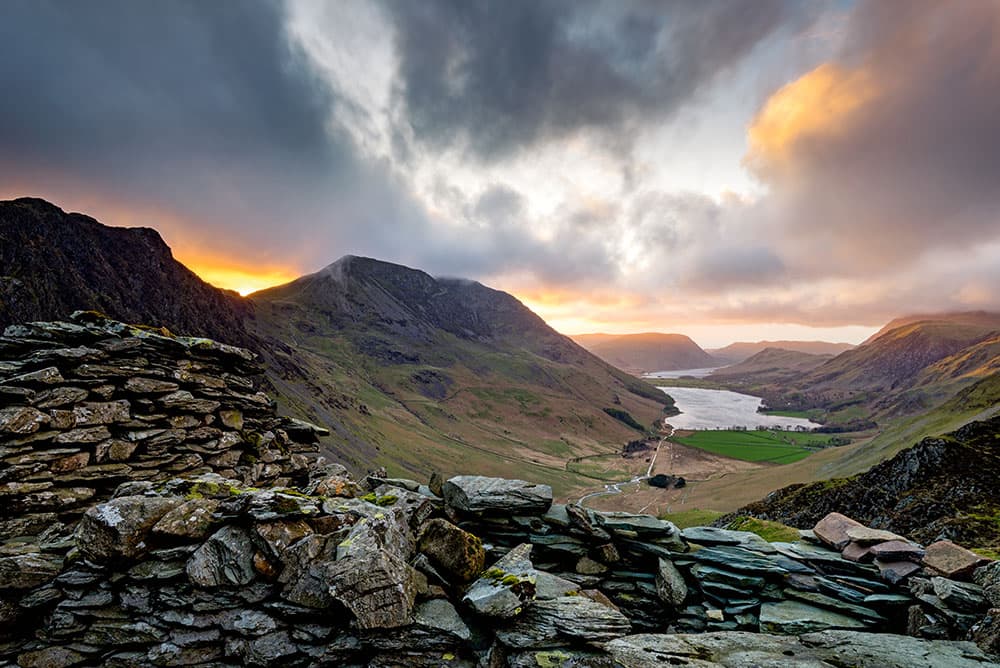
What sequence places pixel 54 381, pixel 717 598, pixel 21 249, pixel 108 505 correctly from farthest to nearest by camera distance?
1. pixel 21 249
2. pixel 54 381
3. pixel 717 598
4. pixel 108 505

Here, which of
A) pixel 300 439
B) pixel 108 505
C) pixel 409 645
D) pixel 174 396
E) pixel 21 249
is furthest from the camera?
pixel 21 249

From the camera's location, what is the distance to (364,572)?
1287 cm

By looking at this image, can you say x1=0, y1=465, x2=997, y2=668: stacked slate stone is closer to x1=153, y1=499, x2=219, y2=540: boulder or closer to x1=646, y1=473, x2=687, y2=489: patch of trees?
x1=153, y1=499, x2=219, y2=540: boulder

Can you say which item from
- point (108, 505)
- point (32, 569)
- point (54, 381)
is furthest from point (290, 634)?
point (54, 381)

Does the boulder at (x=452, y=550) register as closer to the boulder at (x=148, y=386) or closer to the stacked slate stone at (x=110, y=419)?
the stacked slate stone at (x=110, y=419)

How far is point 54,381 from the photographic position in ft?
57.8

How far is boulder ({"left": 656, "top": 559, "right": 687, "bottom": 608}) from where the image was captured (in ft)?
54.1

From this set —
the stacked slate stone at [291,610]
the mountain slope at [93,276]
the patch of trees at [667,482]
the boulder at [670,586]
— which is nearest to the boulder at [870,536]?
the stacked slate stone at [291,610]

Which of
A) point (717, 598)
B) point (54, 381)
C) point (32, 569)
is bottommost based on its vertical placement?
point (717, 598)

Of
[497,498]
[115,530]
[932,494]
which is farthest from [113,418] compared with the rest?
[932,494]

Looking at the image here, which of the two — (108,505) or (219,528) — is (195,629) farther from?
(108,505)

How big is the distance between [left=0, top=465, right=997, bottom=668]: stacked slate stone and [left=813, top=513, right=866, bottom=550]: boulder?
5.24m

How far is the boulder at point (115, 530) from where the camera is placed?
13266mm

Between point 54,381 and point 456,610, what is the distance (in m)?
20.2
